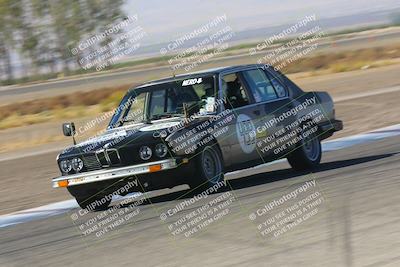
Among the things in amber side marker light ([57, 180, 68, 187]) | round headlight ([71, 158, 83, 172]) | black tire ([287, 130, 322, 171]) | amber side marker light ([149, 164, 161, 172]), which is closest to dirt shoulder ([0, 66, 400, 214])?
amber side marker light ([57, 180, 68, 187])

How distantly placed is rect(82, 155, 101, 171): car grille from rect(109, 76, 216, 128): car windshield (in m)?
1.08

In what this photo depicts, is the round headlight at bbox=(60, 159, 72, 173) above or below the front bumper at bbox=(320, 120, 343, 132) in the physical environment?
above

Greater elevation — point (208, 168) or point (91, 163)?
point (91, 163)

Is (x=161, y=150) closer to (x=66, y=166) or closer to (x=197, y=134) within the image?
(x=197, y=134)

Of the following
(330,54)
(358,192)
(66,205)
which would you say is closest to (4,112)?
(330,54)

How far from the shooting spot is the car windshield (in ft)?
35.0

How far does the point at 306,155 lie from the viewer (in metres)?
11.8

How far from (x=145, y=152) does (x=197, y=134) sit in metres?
0.66

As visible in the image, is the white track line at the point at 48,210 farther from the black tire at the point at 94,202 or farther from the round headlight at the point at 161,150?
the round headlight at the point at 161,150

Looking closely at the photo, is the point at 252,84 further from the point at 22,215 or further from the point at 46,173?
the point at 46,173

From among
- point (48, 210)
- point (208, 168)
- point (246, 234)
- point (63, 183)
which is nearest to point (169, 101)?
point (208, 168)

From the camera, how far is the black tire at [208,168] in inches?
390

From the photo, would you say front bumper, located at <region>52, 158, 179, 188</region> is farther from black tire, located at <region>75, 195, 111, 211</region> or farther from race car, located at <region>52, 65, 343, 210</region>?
black tire, located at <region>75, 195, 111, 211</region>

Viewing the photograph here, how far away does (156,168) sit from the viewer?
9633 mm
